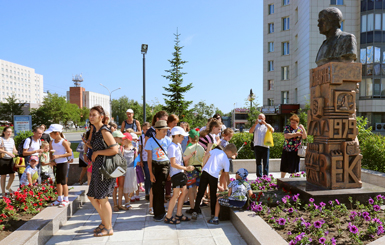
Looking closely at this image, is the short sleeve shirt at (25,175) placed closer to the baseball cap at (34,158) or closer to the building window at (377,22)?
the baseball cap at (34,158)

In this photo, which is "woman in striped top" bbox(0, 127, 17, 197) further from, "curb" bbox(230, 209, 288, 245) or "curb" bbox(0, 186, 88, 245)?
"curb" bbox(230, 209, 288, 245)

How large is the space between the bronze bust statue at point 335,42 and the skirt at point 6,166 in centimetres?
767

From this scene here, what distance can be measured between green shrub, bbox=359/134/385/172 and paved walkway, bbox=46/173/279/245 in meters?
5.73

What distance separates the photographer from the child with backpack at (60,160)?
5.22m

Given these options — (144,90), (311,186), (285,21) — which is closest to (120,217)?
(311,186)

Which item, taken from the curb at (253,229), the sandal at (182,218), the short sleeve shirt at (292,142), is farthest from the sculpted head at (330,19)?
the sandal at (182,218)

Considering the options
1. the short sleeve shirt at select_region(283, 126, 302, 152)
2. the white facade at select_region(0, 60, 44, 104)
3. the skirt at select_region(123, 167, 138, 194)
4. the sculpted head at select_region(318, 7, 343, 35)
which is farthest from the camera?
the white facade at select_region(0, 60, 44, 104)

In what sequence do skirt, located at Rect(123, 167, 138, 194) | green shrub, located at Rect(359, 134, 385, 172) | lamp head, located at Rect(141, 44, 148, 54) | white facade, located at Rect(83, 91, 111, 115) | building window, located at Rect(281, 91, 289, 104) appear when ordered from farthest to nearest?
white facade, located at Rect(83, 91, 111, 115)
building window, located at Rect(281, 91, 289, 104)
lamp head, located at Rect(141, 44, 148, 54)
green shrub, located at Rect(359, 134, 385, 172)
skirt, located at Rect(123, 167, 138, 194)

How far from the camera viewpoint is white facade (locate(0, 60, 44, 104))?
109938mm

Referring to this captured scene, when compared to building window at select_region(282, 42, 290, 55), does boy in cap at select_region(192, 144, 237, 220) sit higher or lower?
lower

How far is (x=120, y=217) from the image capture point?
5.26 m

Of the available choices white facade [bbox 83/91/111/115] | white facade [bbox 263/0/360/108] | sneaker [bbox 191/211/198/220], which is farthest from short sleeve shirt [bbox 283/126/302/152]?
white facade [bbox 83/91/111/115]

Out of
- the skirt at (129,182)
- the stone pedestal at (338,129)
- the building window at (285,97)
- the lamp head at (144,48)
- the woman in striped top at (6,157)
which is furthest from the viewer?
the building window at (285,97)

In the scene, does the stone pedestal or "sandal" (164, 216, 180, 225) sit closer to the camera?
"sandal" (164, 216, 180, 225)
